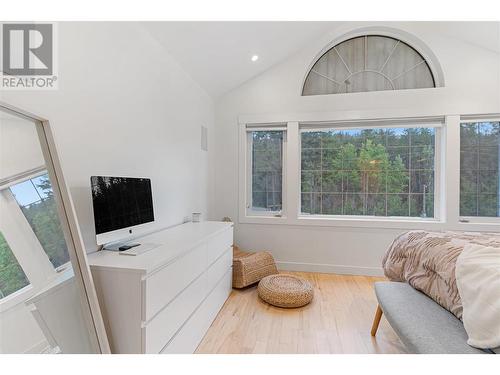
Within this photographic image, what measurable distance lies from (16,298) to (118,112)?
46.8 inches

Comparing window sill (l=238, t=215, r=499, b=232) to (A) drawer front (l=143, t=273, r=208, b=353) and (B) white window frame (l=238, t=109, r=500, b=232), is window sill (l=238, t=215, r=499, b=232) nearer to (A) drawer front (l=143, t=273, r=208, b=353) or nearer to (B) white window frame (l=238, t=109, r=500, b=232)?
(B) white window frame (l=238, t=109, r=500, b=232)

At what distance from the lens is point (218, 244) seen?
2.25 m

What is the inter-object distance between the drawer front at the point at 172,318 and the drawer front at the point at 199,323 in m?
0.05

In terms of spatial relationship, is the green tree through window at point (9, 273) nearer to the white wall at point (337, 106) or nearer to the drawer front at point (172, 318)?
the drawer front at point (172, 318)

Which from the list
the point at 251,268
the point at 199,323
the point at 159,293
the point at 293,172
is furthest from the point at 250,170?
the point at 159,293

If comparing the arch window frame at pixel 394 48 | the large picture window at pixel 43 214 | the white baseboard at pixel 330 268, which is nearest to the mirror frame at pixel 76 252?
the large picture window at pixel 43 214

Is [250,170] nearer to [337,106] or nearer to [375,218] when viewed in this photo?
[337,106]

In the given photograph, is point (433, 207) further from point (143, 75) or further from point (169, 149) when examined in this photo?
point (143, 75)

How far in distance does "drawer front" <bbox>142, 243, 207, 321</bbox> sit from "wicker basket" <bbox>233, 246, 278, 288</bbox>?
851mm

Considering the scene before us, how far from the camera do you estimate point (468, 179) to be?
3016 mm

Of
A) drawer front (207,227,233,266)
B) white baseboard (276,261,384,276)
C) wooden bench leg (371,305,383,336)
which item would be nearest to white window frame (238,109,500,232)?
white baseboard (276,261,384,276)

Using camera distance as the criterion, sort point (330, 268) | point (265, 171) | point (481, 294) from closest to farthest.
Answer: point (481, 294) < point (330, 268) < point (265, 171)

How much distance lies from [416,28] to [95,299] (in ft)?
13.5

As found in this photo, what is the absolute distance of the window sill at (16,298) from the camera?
933mm
